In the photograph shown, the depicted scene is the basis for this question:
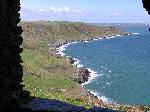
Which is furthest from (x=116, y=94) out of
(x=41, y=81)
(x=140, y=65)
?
(x=140, y=65)

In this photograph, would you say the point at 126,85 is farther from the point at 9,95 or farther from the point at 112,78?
the point at 9,95

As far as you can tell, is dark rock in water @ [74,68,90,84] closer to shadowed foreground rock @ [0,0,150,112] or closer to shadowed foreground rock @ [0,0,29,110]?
shadowed foreground rock @ [0,0,150,112]

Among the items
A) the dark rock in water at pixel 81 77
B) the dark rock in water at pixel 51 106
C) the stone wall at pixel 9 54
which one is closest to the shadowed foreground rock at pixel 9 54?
the stone wall at pixel 9 54

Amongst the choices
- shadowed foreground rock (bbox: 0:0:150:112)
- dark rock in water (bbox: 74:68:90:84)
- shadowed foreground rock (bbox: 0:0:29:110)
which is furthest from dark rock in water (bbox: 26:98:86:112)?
dark rock in water (bbox: 74:68:90:84)

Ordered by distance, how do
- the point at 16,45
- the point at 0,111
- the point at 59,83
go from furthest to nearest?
the point at 59,83 → the point at 16,45 → the point at 0,111

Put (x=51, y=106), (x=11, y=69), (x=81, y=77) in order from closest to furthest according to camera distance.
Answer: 1. (x=11, y=69)
2. (x=51, y=106)
3. (x=81, y=77)

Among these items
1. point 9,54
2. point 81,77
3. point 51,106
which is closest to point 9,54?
point 9,54

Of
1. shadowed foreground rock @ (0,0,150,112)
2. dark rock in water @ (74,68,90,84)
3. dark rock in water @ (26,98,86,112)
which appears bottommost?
dark rock in water @ (74,68,90,84)

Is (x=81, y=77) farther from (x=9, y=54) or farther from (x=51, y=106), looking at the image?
(x=9, y=54)

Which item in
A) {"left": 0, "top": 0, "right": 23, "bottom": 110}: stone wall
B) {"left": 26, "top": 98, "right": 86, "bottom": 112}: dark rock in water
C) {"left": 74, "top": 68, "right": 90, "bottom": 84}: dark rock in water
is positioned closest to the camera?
{"left": 0, "top": 0, "right": 23, "bottom": 110}: stone wall
